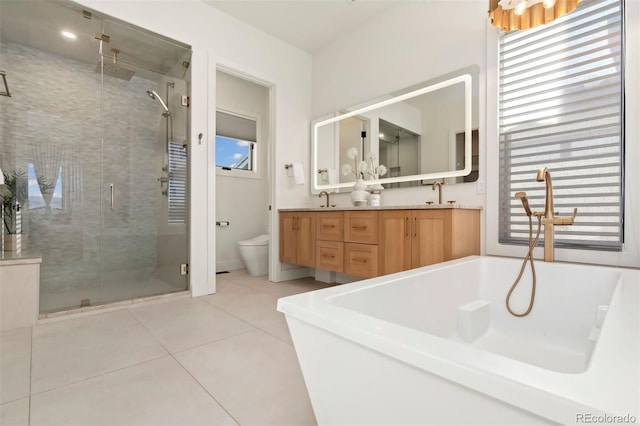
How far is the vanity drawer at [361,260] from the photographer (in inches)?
103

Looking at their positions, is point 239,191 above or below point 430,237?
above

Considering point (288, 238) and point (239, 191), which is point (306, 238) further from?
point (239, 191)

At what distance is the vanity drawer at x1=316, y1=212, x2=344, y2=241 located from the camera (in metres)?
2.93

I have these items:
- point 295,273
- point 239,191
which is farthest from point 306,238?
point 239,191

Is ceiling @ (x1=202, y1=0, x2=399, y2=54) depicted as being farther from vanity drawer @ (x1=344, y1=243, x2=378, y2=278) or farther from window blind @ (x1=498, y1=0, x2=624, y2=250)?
vanity drawer @ (x1=344, y1=243, x2=378, y2=278)

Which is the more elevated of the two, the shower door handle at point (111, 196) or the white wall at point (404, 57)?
the white wall at point (404, 57)

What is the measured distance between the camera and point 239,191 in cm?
450

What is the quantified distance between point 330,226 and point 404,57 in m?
1.73

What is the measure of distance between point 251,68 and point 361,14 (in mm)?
1250

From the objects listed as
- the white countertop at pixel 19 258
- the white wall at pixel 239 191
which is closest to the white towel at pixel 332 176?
the white wall at pixel 239 191

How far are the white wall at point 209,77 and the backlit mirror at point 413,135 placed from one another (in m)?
0.52

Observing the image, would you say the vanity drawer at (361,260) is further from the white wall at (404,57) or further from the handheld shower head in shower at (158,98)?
the handheld shower head in shower at (158,98)

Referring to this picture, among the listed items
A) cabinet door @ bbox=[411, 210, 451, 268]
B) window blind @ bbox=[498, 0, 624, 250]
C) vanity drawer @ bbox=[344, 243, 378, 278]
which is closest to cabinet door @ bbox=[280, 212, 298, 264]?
vanity drawer @ bbox=[344, 243, 378, 278]

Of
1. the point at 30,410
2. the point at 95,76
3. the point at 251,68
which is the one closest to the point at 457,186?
the point at 251,68
